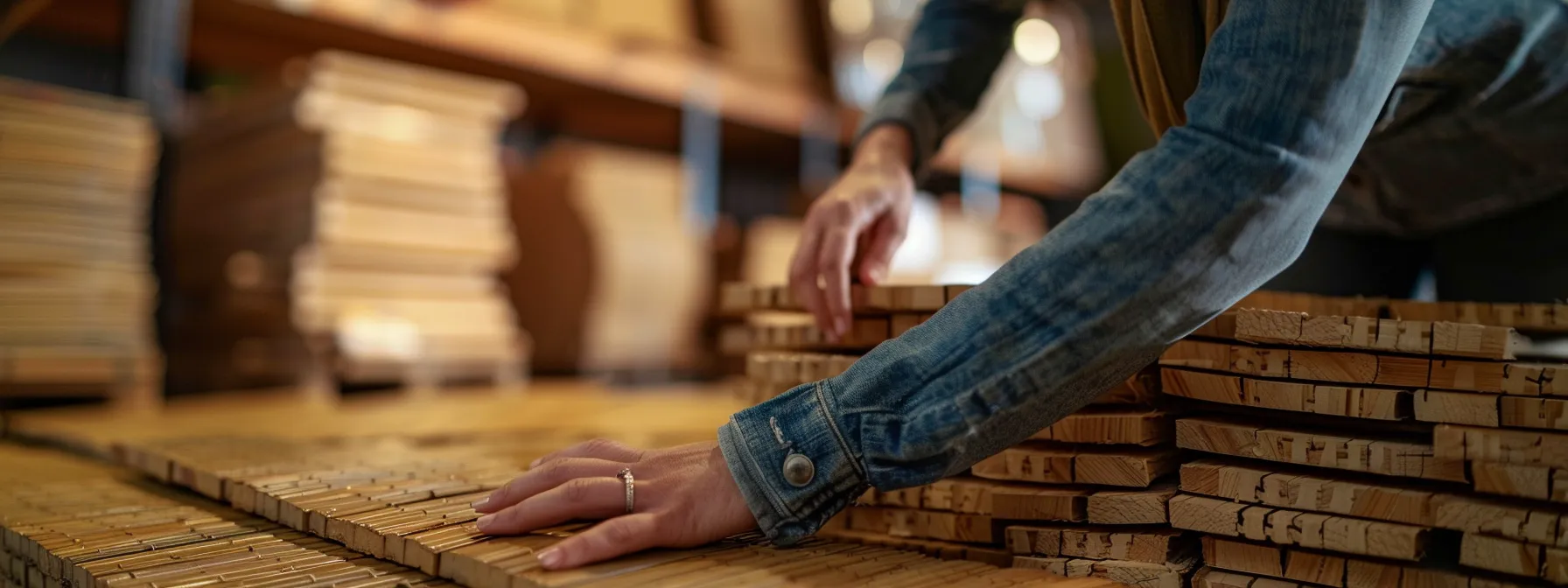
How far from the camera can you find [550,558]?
2.65ft

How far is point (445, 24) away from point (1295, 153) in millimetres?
2528

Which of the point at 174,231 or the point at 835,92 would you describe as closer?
the point at 174,231

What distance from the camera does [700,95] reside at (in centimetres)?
362

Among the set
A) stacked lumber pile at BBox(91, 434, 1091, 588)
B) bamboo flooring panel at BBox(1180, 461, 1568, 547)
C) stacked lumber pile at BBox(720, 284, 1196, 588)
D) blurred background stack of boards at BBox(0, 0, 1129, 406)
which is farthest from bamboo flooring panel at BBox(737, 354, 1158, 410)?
blurred background stack of boards at BBox(0, 0, 1129, 406)

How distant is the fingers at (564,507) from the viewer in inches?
34.9

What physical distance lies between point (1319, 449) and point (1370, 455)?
4 cm

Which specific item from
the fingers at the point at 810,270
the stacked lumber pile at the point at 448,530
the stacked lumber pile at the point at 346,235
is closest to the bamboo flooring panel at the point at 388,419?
the stacked lumber pile at the point at 346,235

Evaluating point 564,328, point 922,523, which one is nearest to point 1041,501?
point 922,523

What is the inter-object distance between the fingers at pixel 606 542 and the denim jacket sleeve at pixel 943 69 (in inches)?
29.4

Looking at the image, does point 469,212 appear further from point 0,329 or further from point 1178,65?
point 1178,65

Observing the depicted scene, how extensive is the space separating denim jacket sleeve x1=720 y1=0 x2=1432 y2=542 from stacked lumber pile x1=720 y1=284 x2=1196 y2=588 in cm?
16

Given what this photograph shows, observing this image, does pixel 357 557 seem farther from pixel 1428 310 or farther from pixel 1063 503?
pixel 1428 310

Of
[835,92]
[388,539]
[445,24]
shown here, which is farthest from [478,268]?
[388,539]

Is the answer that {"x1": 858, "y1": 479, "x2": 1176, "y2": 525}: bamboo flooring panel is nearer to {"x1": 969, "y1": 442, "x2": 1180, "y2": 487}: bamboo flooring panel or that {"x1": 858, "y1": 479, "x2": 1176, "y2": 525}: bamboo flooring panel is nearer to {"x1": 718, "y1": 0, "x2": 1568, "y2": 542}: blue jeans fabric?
{"x1": 969, "y1": 442, "x2": 1180, "y2": 487}: bamboo flooring panel
